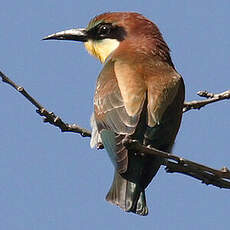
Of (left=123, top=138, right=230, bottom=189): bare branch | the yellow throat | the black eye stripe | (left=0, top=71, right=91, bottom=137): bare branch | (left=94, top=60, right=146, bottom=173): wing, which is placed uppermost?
the black eye stripe

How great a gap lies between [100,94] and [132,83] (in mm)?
313

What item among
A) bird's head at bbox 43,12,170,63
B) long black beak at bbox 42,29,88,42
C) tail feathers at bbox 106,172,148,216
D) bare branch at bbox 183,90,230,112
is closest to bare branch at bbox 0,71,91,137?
tail feathers at bbox 106,172,148,216

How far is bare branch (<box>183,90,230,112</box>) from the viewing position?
3706 millimetres

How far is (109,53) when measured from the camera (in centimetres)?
473

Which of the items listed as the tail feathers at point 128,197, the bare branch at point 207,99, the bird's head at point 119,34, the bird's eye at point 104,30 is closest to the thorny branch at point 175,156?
the bare branch at point 207,99

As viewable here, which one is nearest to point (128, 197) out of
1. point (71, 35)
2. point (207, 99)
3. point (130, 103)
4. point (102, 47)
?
point (130, 103)

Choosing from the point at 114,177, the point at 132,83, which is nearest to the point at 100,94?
the point at 132,83

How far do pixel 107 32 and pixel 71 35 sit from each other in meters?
0.32

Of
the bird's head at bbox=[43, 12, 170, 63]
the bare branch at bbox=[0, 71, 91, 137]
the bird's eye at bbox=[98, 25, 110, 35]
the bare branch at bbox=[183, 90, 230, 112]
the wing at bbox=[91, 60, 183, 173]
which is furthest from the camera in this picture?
the bird's eye at bbox=[98, 25, 110, 35]

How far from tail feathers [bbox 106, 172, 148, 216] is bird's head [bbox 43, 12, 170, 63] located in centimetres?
139

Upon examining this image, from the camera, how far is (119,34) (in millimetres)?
4777

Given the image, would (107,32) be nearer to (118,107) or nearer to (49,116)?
(118,107)

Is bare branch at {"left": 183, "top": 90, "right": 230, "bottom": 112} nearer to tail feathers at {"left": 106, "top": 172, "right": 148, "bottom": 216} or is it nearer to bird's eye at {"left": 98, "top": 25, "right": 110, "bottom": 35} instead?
tail feathers at {"left": 106, "top": 172, "right": 148, "bottom": 216}

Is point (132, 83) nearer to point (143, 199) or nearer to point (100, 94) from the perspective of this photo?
point (100, 94)
